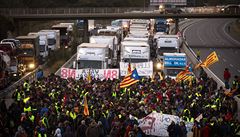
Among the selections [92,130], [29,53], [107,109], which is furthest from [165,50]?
[92,130]

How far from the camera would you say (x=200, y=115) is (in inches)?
829

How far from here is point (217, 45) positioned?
8050cm

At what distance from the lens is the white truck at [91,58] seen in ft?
124

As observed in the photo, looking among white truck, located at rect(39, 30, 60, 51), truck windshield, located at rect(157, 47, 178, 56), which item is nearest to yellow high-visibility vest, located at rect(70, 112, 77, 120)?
truck windshield, located at rect(157, 47, 178, 56)

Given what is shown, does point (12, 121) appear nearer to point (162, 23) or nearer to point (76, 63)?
point (76, 63)

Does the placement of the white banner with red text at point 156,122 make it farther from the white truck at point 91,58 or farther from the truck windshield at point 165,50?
the truck windshield at point 165,50

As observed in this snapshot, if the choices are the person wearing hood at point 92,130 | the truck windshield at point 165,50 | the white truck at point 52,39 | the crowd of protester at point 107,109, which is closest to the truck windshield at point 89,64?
the crowd of protester at point 107,109

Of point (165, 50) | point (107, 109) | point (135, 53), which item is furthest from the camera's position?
point (165, 50)

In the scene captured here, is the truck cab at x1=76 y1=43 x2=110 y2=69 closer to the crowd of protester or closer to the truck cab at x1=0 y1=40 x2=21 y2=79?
the truck cab at x1=0 y1=40 x2=21 y2=79

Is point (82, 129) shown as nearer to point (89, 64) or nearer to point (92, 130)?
point (92, 130)

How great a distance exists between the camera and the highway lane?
55347mm

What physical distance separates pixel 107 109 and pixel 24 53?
29328 millimetres

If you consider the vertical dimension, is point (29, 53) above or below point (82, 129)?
below

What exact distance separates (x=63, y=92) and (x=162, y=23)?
6225 centimetres
